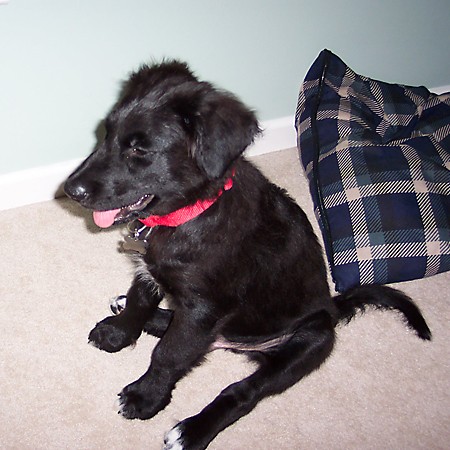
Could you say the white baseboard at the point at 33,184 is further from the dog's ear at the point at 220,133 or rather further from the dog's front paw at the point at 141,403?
the dog's front paw at the point at 141,403

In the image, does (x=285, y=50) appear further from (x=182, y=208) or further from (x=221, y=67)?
(x=182, y=208)

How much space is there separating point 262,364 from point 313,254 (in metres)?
0.40

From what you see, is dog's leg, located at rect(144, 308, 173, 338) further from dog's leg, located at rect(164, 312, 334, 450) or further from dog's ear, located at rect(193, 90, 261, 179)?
dog's ear, located at rect(193, 90, 261, 179)

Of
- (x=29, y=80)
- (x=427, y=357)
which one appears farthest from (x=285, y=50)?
(x=427, y=357)

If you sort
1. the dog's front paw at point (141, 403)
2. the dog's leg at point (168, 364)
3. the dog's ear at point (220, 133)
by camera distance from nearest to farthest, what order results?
the dog's ear at point (220, 133) < the dog's leg at point (168, 364) < the dog's front paw at point (141, 403)

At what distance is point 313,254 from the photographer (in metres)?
1.72

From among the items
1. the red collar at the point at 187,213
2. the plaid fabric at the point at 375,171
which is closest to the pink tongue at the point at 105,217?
the red collar at the point at 187,213

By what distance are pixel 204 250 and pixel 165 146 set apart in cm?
32

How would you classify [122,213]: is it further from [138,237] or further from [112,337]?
[112,337]

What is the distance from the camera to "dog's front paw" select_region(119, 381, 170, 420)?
1.78 meters

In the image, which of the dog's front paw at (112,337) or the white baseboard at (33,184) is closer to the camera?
the dog's front paw at (112,337)

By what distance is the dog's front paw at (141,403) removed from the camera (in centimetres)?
178

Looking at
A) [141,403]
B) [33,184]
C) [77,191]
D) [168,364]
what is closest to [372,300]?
[168,364]

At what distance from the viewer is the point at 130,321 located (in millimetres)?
1929
